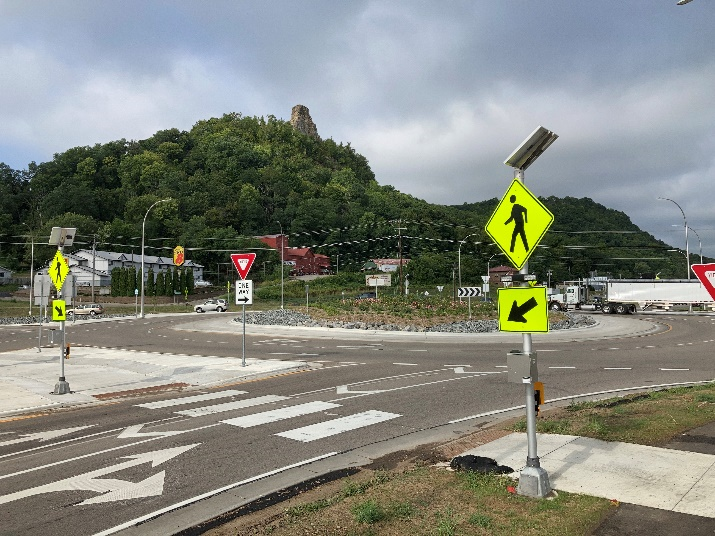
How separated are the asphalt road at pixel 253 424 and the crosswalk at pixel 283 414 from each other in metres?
0.02

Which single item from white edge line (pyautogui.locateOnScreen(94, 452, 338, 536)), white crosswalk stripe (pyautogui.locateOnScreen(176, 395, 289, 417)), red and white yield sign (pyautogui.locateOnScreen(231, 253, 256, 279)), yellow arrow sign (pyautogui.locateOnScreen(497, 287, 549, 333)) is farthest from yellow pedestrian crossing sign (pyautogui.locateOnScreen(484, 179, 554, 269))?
red and white yield sign (pyautogui.locateOnScreen(231, 253, 256, 279))

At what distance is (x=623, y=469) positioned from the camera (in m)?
6.76

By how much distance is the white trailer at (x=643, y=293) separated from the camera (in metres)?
52.0

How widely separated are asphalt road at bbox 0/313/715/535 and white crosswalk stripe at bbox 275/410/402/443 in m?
0.03

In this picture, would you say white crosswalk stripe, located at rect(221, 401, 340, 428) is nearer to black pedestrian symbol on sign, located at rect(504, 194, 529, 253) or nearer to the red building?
black pedestrian symbol on sign, located at rect(504, 194, 529, 253)

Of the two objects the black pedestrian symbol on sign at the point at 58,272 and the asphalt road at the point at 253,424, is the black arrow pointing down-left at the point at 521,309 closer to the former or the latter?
the asphalt road at the point at 253,424

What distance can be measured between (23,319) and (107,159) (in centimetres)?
10750

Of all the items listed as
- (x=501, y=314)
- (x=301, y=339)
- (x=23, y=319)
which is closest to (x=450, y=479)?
(x=501, y=314)

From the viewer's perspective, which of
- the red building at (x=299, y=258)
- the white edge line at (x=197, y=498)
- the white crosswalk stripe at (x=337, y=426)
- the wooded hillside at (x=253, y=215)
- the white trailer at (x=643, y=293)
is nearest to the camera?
the white edge line at (x=197, y=498)

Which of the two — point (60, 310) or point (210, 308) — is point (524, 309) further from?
point (210, 308)

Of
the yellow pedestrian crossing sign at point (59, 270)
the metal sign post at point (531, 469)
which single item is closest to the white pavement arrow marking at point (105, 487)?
the metal sign post at point (531, 469)

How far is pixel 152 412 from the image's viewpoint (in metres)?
11.4

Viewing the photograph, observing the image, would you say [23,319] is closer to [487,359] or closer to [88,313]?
[88,313]

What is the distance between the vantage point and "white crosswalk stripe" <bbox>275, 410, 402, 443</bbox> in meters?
9.27
